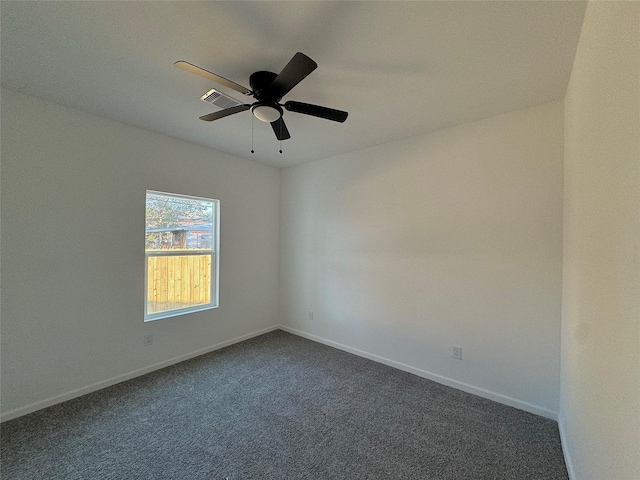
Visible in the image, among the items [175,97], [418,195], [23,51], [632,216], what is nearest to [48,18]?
[23,51]

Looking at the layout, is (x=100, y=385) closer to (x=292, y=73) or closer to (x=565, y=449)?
(x=292, y=73)

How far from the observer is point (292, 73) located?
143 cm

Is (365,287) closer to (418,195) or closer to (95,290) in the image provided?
(418,195)

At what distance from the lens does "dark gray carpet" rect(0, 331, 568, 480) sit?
5.33 feet

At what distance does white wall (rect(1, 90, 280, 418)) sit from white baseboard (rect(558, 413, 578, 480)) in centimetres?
352

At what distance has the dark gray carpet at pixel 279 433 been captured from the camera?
1.62 metres

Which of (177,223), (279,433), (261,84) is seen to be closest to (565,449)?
(279,433)

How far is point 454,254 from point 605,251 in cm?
159

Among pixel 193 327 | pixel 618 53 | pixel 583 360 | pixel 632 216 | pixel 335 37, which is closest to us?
pixel 632 216

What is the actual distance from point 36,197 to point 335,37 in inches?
108

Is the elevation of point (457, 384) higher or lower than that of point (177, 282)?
lower

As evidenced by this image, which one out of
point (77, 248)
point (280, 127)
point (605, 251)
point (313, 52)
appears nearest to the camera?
point (605, 251)

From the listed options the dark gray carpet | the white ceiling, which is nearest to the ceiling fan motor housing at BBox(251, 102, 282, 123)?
the white ceiling

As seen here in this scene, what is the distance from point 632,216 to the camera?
30.7 inches
